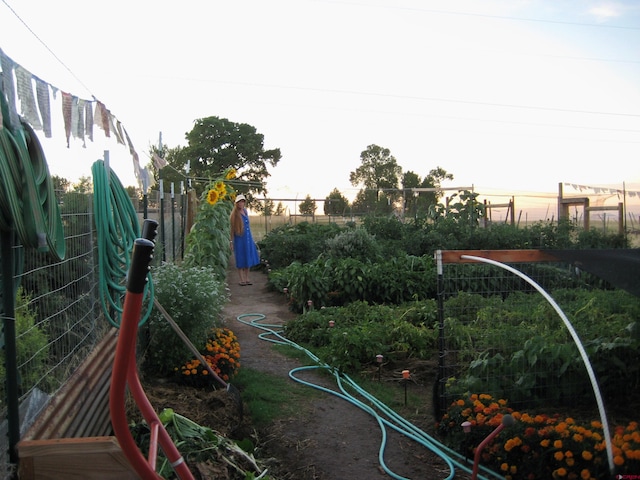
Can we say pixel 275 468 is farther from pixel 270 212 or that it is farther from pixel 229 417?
pixel 270 212

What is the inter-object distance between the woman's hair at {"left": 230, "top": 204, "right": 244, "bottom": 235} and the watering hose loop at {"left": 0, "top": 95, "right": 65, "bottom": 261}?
7.38m

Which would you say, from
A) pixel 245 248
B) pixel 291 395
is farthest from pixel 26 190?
pixel 245 248

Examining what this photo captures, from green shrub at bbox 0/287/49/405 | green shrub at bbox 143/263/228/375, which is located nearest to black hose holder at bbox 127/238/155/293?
green shrub at bbox 0/287/49/405

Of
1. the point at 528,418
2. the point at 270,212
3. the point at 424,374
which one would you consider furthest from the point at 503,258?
the point at 270,212

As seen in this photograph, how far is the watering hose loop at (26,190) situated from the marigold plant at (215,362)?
7.26ft

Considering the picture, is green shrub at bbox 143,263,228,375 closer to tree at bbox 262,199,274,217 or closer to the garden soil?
the garden soil

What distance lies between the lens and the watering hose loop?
2090 millimetres

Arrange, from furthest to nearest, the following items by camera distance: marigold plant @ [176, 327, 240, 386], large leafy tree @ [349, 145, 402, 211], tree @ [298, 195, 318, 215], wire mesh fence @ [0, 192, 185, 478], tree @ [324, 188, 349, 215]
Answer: large leafy tree @ [349, 145, 402, 211], tree @ [324, 188, 349, 215], tree @ [298, 195, 318, 215], marigold plant @ [176, 327, 240, 386], wire mesh fence @ [0, 192, 185, 478]

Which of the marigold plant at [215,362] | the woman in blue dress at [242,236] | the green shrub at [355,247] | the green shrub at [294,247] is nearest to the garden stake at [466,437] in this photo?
the marigold plant at [215,362]

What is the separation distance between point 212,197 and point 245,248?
198cm

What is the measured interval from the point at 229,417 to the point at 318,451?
657 mm

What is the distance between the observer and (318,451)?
358cm

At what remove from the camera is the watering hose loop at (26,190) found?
209 centimetres

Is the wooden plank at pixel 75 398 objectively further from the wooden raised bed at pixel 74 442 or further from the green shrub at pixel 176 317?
the green shrub at pixel 176 317
